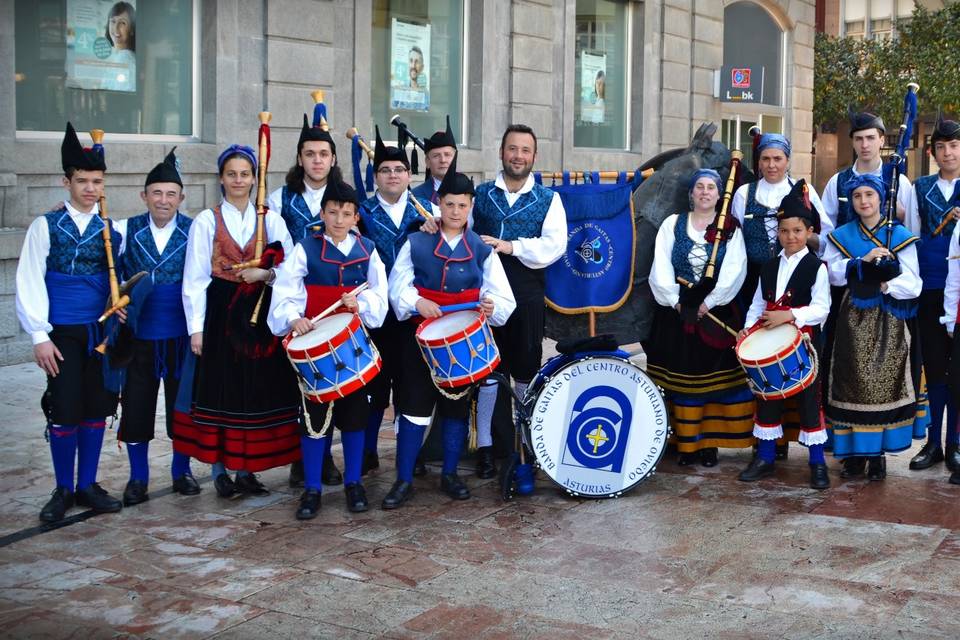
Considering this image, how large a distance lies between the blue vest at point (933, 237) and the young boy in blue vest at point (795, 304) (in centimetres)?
59

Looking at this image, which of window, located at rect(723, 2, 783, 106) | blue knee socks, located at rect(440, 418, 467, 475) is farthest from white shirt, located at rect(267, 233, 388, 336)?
window, located at rect(723, 2, 783, 106)

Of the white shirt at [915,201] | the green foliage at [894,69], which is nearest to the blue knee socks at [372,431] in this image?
the white shirt at [915,201]

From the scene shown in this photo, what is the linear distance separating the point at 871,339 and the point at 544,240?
171 cm

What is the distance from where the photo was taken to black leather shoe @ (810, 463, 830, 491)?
20.3 feet

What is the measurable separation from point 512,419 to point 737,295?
1320mm

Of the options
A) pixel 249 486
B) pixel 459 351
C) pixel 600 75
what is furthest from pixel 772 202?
pixel 600 75

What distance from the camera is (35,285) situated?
5512 millimetres

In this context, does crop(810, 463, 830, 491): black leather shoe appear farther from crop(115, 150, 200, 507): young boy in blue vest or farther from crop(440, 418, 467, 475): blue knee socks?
crop(115, 150, 200, 507): young boy in blue vest

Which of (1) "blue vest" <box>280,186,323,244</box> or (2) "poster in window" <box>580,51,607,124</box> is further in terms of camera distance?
(2) "poster in window" <box>580,51,607,124</box>

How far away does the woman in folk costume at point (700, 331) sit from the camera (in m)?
6.34

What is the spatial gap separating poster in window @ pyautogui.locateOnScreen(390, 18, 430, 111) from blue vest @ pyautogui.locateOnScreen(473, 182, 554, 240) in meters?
6.61

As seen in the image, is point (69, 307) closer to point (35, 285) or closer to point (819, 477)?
point (35, 285)

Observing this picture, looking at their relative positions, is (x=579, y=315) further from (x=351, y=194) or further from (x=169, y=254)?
(x=169, y=254)

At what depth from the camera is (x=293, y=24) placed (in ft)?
36.7
